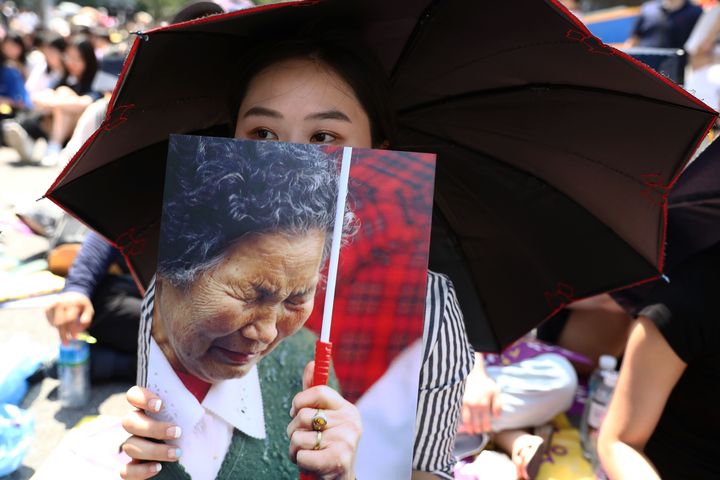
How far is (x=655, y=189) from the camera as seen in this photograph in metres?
1.30

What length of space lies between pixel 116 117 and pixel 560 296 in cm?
104

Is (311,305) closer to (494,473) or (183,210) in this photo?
(183,210)

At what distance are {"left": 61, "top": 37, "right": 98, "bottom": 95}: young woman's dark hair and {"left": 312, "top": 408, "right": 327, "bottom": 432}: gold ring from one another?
24.5ft

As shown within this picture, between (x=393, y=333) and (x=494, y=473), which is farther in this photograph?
(x=494, y=473)

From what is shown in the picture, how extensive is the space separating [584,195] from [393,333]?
69 cm

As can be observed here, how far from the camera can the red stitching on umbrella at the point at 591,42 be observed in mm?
1031

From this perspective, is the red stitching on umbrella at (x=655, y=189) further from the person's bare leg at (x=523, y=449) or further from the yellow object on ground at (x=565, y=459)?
the yellow object on ground at (x=565, y=459)

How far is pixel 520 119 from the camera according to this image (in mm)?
1342

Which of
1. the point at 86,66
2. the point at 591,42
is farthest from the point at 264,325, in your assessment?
the point at 86,66

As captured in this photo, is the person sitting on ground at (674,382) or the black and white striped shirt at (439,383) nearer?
the black and white striped shirt at (439,383)

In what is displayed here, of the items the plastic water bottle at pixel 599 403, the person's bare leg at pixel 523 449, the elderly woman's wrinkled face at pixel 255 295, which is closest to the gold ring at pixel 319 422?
the elderly woman's wrinkled face at pixel 255 295

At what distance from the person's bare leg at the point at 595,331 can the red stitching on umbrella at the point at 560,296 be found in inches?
73.0

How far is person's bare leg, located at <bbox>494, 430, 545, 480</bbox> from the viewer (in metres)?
2.61

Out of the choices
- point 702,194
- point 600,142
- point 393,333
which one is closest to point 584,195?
point 600,142
